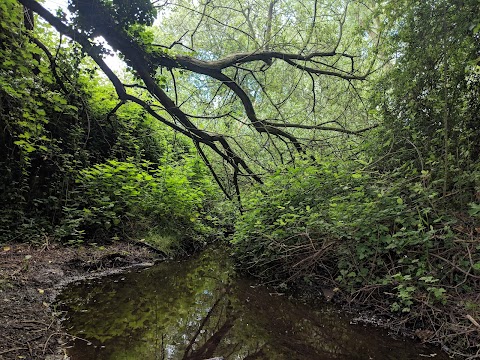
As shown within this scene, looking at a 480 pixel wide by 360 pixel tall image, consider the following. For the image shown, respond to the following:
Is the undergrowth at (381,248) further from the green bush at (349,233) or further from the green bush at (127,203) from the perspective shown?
the green bush at (127,203)

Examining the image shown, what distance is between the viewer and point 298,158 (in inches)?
239

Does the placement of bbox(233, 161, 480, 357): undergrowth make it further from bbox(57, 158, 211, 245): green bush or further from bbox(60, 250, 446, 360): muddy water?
bbox(57, 158, 211, 245): green bush

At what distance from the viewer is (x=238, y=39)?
7.98 m

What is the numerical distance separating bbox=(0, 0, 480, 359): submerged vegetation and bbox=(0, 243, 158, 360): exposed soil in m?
0.48

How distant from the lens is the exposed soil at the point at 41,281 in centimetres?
285

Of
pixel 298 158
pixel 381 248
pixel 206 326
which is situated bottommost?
pixel 206 326

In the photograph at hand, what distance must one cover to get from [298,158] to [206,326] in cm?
338

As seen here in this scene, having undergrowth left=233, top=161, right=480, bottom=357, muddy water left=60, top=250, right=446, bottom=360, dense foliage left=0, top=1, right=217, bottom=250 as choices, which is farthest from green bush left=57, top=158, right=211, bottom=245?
undergrowth left=233, top=161, right=480, bottom=357

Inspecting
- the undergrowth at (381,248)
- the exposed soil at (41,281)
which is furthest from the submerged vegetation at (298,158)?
the exposed soil at (41,281)

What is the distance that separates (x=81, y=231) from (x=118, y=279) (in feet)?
4.98

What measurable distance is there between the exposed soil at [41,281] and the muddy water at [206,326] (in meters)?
0.20

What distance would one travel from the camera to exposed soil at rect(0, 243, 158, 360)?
285 cm

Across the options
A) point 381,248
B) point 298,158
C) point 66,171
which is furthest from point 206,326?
point 66,171

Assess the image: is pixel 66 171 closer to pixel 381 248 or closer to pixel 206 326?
pixel 206 326
